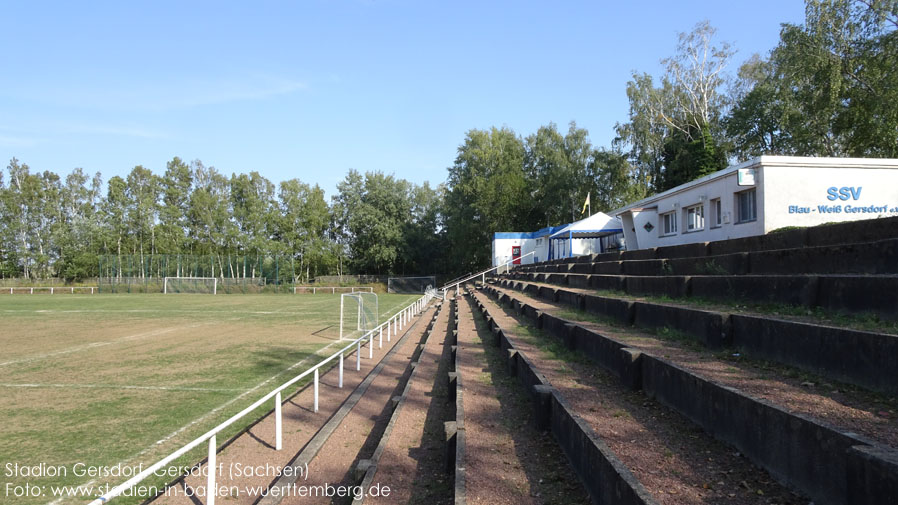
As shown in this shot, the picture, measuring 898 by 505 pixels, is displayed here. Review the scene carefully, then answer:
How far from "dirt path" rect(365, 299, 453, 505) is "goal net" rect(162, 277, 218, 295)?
52.2 meters

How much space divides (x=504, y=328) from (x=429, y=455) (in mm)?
5326

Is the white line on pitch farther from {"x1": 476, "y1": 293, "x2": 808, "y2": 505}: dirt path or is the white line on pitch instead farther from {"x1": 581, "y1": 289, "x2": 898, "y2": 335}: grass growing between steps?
{"x1": 581, "y1": 289, "x2": 898, "y2": 335}: grass growing between steps

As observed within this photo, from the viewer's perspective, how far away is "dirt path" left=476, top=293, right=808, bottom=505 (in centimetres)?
312

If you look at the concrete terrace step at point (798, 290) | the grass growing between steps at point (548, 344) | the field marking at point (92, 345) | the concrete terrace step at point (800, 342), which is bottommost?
the field marking at point (92, 345)

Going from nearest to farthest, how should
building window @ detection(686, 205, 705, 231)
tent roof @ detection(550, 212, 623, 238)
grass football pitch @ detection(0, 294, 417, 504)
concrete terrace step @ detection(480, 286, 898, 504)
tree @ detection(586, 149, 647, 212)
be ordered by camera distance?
concrete terrace step @ detection(480, 286, 898, 504), grass football pitch @ detection(0, 294, 417, 504), building window @ detection(686, 205, 705, 231), tent roof @ detection(550, 212, 623, 238), tree @ detection(586, 149, 647, 212)

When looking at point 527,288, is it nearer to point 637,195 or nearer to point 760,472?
point 760,472

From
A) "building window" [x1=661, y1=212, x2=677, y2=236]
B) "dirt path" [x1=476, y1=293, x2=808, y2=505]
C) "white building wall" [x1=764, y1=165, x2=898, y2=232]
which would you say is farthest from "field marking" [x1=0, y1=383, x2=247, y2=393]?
"building window" [x1=661, y1=212, x2=677, y2=236]

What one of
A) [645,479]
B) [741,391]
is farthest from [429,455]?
[741,391]

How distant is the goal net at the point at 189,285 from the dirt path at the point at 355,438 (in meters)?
50.3

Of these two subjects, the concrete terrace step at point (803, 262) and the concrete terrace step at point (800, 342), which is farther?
the concrete terrace step at point (803, 262)

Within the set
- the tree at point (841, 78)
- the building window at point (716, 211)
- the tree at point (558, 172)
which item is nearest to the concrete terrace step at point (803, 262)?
the building window at point (716, 211)

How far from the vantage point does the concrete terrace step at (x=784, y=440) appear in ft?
7.93

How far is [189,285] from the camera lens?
55562 mm

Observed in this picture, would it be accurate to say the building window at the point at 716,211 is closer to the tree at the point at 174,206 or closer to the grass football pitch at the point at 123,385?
the grass football pitch at the point at 123,385
